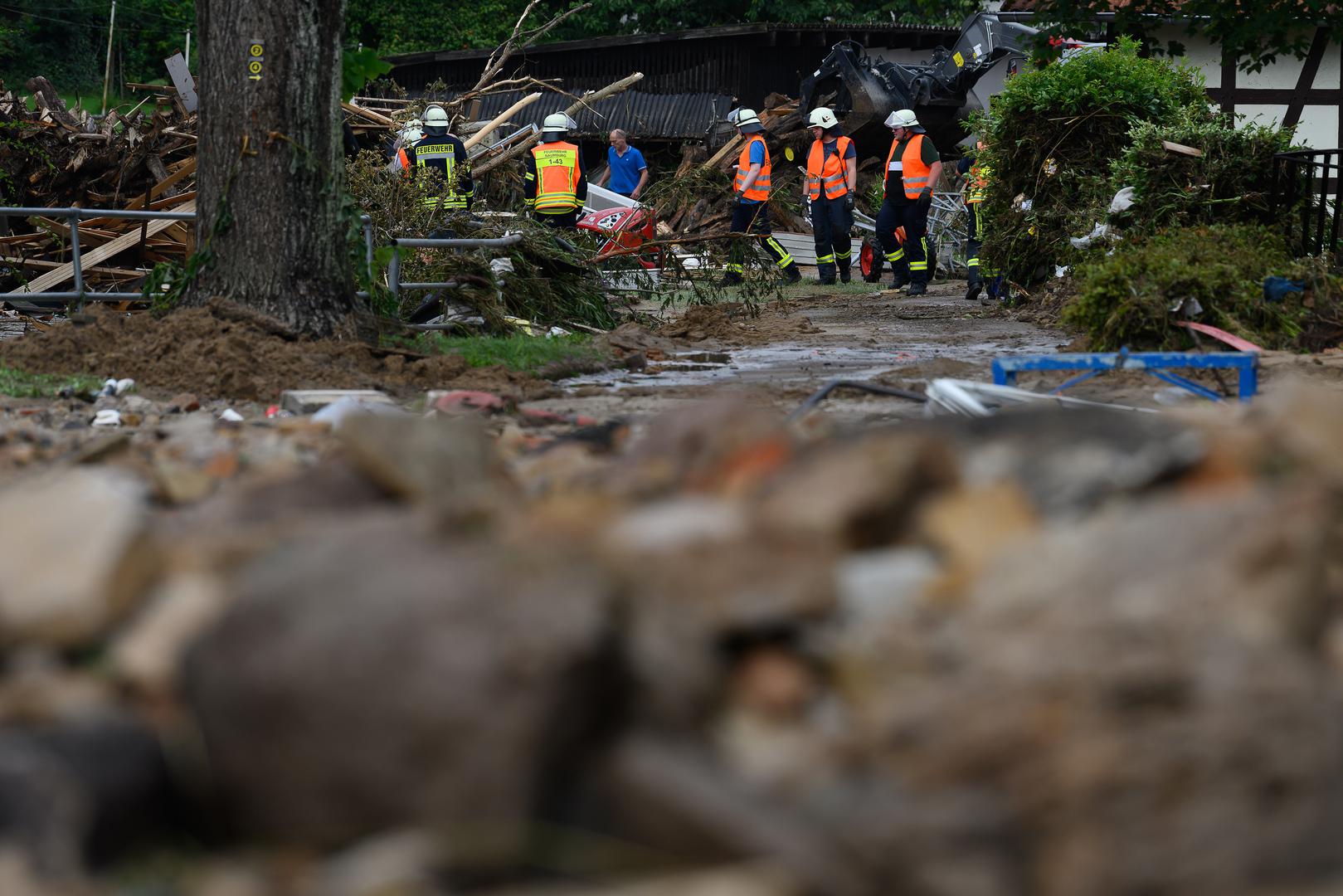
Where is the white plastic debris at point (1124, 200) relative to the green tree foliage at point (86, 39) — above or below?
below

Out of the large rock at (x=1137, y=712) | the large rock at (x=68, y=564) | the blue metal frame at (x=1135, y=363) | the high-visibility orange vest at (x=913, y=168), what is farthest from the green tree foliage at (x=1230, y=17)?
the large rock at (x=68, y=564)

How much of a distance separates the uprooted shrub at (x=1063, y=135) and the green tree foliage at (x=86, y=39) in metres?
27.6

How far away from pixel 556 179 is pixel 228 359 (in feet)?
29.5

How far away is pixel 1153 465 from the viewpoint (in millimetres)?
2861

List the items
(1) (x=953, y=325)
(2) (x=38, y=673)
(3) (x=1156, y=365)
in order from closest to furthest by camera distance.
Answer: (2) (x=38, y=673), (3) (x=1156, y=365), (1) (x=953, y=325)

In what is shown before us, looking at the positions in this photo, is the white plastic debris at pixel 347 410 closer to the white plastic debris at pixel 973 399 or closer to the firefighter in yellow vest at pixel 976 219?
the white plastic debris at pixel 973 399

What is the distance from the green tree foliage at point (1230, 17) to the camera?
41.9 feet

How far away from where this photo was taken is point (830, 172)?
17.8 m

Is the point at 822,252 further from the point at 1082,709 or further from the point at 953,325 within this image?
the point at 1082,709

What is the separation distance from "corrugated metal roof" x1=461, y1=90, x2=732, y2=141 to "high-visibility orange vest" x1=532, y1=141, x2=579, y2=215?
29.4 ft

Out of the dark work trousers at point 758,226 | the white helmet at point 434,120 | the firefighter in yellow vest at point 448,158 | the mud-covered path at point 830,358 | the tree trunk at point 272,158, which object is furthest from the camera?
the white helmet at point 434,120

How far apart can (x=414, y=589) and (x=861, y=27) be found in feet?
86.2

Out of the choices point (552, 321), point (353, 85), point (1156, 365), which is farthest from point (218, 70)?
point (1156, 365)

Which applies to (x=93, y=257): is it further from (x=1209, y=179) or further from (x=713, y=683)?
(x=713, y=683)
